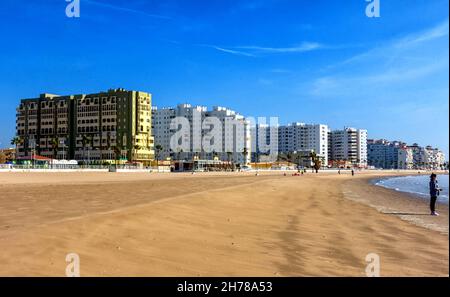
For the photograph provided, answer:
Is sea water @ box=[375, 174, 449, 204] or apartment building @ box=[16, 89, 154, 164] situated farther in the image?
apartment building @ box=[16, 89, 154, 164]

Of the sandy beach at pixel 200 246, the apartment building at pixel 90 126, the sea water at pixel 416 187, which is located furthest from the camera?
the apartment building at pixel 90 126

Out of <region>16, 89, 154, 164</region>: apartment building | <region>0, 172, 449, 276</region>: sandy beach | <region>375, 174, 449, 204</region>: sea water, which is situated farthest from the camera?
<region>16, 89, 154, 164</region>: apartment building

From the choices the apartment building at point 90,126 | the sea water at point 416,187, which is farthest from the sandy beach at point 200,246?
the apartment building at point 90,126

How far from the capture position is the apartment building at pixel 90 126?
534ft

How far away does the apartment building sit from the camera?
534ft

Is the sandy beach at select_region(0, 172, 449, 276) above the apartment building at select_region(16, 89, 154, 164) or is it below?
below

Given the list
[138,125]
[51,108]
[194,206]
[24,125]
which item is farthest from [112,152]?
[194,206]

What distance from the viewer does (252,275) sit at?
7.01m

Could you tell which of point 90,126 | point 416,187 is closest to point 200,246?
point 416,187

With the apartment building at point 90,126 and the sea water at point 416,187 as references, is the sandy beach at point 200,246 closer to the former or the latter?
Result: the sea water at point 416,187

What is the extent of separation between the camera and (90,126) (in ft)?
557

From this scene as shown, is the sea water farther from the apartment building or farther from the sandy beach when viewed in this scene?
the apartment building

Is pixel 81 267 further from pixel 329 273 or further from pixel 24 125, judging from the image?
pixel 24 125

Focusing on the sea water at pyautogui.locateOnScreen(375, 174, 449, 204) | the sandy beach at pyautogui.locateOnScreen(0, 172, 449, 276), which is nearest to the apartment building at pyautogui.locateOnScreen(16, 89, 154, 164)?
the sea water at pyautogui.locateOnScreen(375, 174, 449, 204)
